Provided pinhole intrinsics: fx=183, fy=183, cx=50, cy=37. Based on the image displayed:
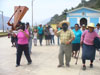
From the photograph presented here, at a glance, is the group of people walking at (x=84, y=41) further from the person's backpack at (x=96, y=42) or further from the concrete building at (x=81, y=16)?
the concrete building at (x=81, y=16)

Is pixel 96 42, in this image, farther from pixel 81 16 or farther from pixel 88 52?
pixel 81 16

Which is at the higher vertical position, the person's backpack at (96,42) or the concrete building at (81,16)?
the concrete building at (81,16)

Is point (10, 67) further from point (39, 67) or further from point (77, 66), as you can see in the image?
point (77, 66)

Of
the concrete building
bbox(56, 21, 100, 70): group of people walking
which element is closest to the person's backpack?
bbox(56, 21, 100, 70): group of people walking

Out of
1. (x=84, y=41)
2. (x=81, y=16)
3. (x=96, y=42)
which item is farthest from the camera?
(x=81, y=16)

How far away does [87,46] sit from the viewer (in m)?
6.55

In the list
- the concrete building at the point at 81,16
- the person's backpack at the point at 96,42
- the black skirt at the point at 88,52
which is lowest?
the black skirt at the point at 88,52

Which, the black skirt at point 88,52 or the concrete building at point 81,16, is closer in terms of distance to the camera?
the black skirt at point 88,52

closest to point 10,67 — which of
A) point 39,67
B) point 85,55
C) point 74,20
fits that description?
point 39,67

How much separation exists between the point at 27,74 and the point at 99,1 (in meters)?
74.9

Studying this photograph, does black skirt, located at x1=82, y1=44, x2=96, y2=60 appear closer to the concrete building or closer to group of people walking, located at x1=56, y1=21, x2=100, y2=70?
group of people walking, located at x1=56, y1=21, x2=100, y2=70

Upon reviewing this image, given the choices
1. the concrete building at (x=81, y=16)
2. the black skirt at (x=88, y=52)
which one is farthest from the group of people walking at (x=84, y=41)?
the concrete building at (x=81, y=16)

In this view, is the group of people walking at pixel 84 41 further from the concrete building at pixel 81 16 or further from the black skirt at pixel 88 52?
the concrete building at pixel 81 16

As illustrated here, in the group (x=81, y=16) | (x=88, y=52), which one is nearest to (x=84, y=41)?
(x=88, y=52)
